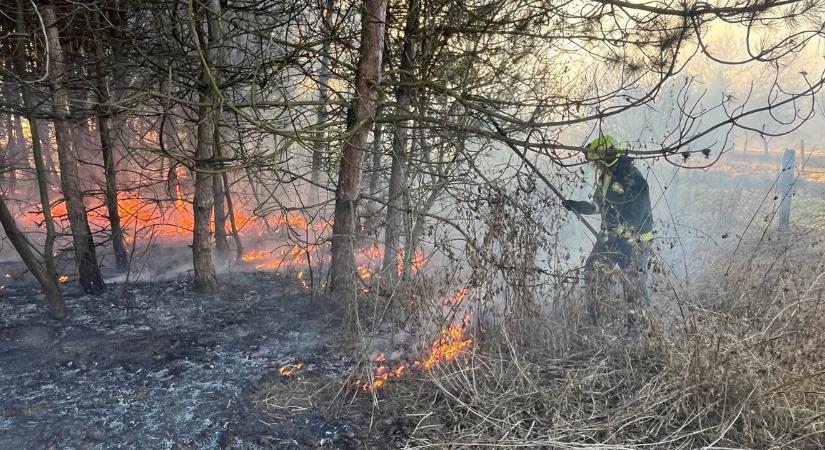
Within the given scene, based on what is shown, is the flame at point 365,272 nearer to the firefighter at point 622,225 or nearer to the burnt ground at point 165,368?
the burnt ground at point 165,368

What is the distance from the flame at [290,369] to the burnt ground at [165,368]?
0.06 meters

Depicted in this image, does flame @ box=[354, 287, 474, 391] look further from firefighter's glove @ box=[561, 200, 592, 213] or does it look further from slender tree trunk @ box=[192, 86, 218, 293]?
slender tree trunk @ box=[192, 86, 218, 293]

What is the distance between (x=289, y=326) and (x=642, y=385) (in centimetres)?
407

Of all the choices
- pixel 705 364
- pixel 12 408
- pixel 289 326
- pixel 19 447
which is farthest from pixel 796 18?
pixel 12 408

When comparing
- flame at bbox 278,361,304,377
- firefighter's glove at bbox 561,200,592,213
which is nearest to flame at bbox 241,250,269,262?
flame at bbox 278,361,304,377

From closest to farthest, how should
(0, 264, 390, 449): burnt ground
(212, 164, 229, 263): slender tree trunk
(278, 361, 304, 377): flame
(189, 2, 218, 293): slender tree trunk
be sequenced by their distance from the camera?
1. (0, 264, 390, 449): burnt ground
2. (278, 361, 304, 377): flame
3. (189, 2, 218, 293): slender tree trunk
4. (212, 164, 229, 263): slender tree trunk

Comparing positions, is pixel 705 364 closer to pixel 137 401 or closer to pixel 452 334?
pixel 452 334

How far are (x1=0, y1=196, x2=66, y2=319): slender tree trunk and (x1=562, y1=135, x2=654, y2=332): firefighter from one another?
6.19 m

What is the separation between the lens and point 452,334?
4934 millimetres

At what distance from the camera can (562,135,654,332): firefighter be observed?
5.17 metres

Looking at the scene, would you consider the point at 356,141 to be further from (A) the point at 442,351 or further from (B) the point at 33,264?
(B) the point at 33,264

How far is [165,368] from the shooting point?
17.3 feet

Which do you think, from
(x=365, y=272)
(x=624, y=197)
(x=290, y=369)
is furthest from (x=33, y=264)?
(x=624, y=197)

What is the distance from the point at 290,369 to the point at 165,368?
1.29 meters
